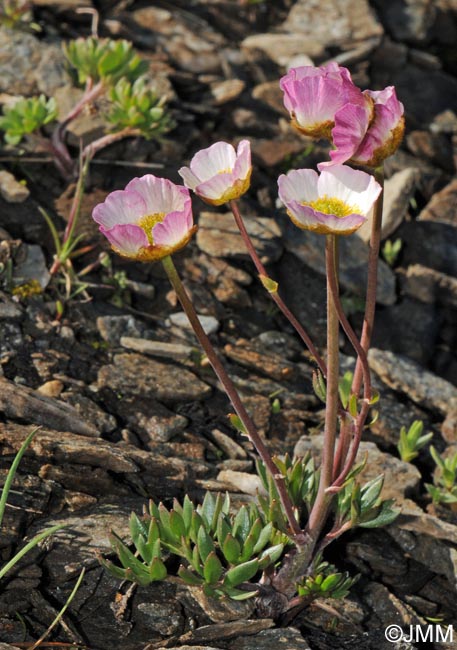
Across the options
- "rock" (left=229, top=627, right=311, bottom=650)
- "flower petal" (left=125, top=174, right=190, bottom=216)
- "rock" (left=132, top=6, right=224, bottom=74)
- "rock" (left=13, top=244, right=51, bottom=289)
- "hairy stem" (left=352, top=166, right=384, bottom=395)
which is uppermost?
"flower petal" (left=125, top=174, right=190, bottom=216)

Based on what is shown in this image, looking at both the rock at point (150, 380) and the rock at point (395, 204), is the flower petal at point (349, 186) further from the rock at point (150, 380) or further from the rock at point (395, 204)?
the rock at point (395, 204)

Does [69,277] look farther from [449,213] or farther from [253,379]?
[449,213]

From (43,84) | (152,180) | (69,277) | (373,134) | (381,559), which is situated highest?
(373,134)

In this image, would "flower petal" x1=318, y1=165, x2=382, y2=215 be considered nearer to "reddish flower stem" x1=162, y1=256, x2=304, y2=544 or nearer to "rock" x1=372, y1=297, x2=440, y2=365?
"reddish flower stem" x1=162, y1=256, x2=304, y2=544

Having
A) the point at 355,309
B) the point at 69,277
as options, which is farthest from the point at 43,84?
the point at 355,309

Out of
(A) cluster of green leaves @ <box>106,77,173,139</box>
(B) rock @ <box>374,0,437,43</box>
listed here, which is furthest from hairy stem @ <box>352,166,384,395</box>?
(B) rock @ <box>374,0,437,43</box>
